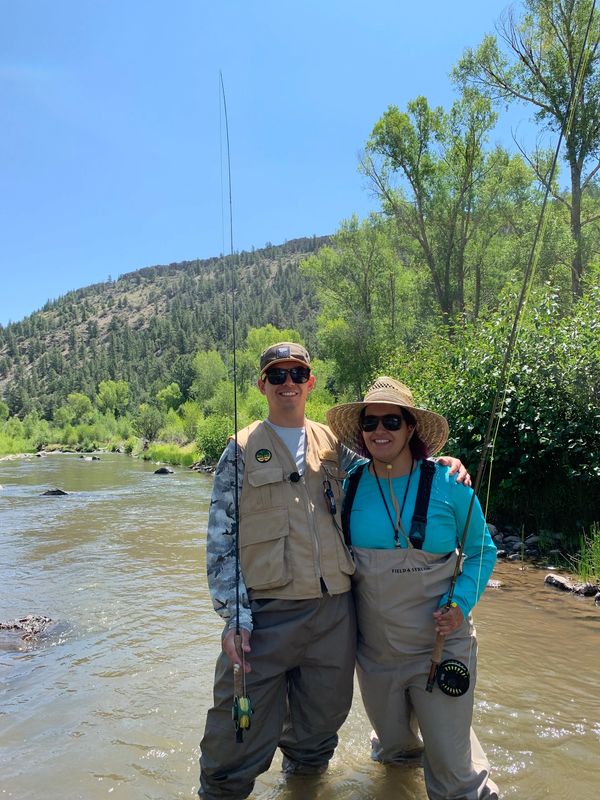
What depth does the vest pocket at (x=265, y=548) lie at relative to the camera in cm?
281

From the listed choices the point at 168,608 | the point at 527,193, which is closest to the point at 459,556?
the point at 168,608

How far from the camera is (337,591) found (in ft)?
9.41

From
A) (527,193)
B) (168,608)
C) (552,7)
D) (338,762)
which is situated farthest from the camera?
(527,193)

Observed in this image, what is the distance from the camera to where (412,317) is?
1297 inches

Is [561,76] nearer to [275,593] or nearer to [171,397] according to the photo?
[275,593]

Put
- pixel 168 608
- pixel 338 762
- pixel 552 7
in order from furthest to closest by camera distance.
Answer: pixel 552 7
pixel 168 608
pixel 338 762

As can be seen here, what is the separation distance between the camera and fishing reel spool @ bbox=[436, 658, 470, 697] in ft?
8.79

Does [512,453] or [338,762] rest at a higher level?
[512,453]

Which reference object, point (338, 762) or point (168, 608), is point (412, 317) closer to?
point (168, 608)

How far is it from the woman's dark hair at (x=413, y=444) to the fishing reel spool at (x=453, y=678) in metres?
0.99

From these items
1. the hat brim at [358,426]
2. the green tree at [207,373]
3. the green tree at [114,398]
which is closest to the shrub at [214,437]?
the hat brim at [358,426]

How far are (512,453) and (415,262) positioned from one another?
69.9 ft

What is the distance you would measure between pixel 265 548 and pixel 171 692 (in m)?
2.79

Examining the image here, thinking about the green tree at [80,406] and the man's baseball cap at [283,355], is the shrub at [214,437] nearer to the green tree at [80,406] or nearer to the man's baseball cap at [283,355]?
the man's baseball cap at [283,355]
